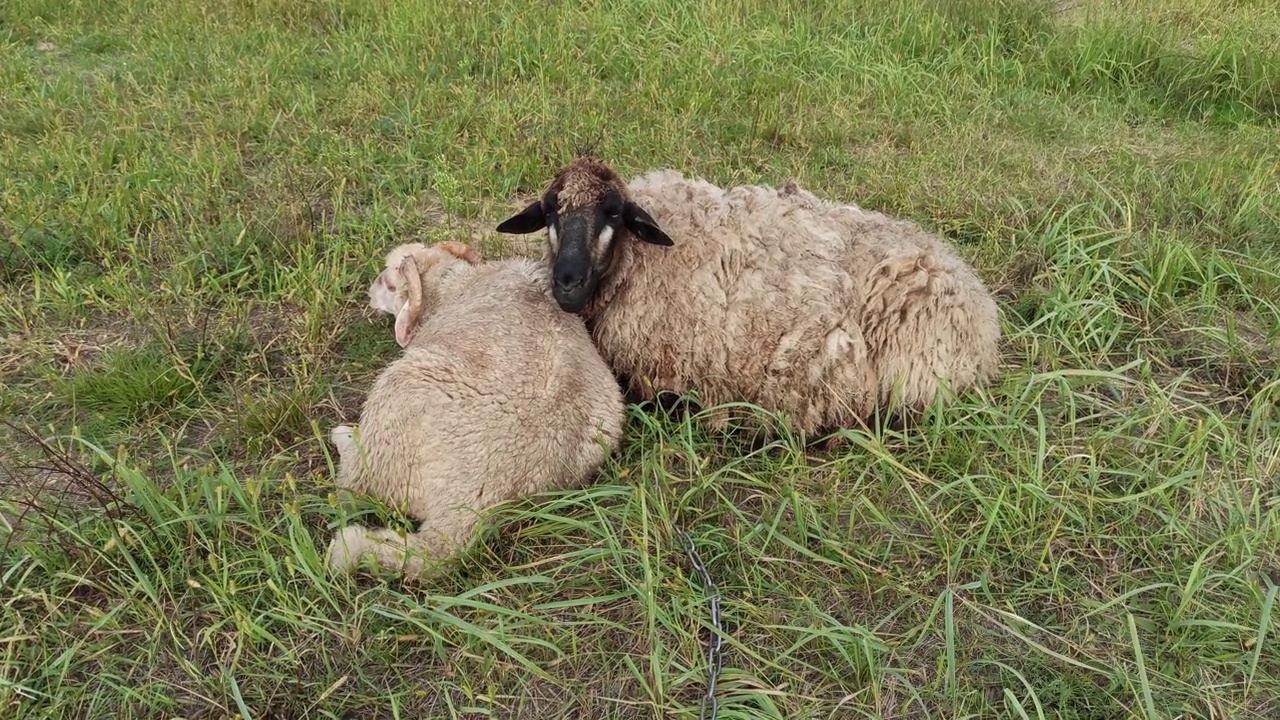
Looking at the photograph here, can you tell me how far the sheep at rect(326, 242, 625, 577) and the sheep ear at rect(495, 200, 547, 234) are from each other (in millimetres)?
482

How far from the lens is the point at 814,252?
3.73 meters

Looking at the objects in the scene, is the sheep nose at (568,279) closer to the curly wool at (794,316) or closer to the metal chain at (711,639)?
the curly wool at (794,316)

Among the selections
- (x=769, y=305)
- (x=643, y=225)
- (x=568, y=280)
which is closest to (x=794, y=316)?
(x=769, y=305)

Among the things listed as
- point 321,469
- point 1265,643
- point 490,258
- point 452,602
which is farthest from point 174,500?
point 1265,643

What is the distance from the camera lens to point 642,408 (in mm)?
3797

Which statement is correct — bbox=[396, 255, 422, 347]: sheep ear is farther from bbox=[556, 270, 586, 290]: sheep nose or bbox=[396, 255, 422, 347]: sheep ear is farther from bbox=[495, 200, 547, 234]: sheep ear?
bbox=[556, 270, 586, 290]: sheep nose

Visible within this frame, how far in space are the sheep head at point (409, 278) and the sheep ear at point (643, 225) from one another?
1.03 m

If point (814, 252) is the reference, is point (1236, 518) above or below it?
below

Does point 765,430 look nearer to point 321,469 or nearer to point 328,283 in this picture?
point 321,469

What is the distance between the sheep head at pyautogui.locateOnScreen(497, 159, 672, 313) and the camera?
359 centimetres

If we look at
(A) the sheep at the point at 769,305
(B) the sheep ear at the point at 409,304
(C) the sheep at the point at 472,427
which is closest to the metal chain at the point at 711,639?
(C) the sheep at the point at 472,427

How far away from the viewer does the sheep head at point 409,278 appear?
395 cm

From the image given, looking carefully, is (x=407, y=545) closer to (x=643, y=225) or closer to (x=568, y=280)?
(x=568, y=280)

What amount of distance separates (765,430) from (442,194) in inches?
111
